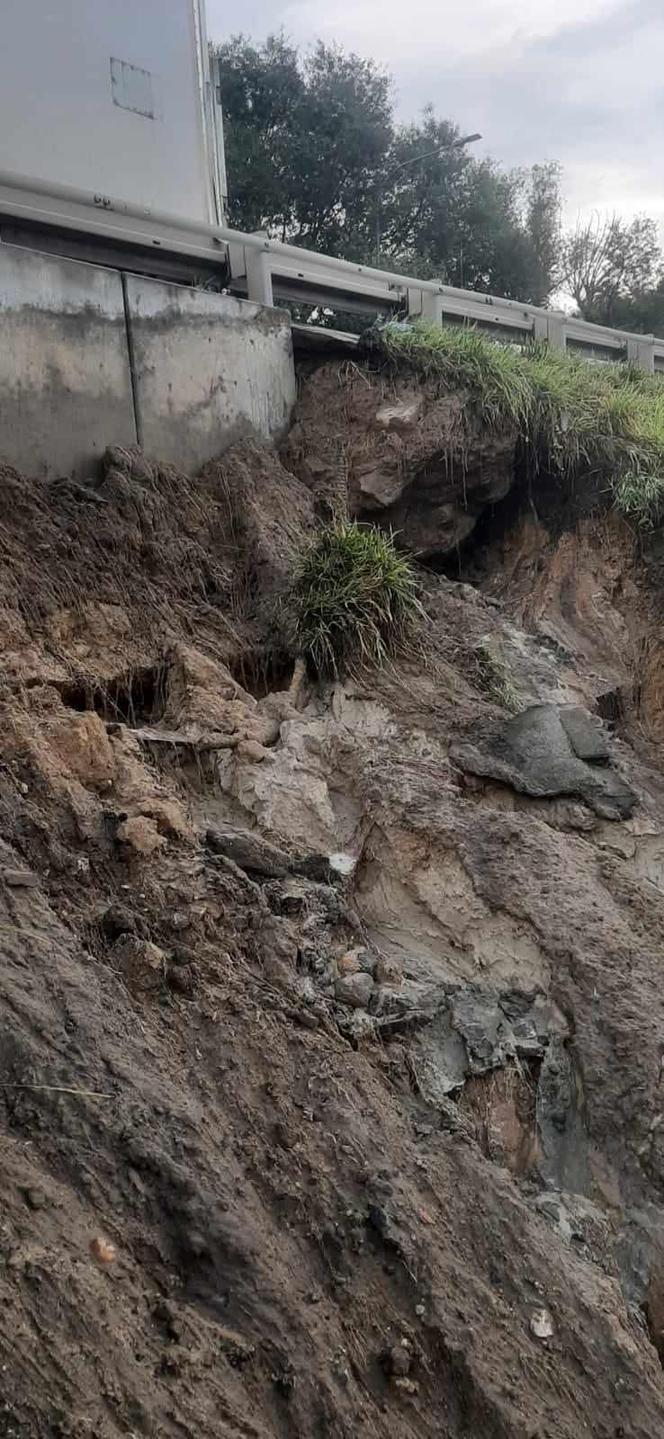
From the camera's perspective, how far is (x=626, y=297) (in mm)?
19125

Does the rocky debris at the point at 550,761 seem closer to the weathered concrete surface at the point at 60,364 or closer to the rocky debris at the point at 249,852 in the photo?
the rocky debris at the point at 249,852

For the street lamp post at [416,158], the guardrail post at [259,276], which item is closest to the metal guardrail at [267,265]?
the guardrail post at [259,276]

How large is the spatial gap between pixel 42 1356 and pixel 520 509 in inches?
262

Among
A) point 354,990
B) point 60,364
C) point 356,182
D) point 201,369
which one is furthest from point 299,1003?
Answer: point 356,182

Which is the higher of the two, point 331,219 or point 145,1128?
point 331,219

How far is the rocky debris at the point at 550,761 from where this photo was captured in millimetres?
5336

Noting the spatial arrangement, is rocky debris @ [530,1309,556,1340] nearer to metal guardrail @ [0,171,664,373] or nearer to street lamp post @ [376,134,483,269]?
metal guardrail @ [0,171,664,373]

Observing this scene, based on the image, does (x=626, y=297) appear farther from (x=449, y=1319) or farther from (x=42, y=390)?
(x=449, y=1319)

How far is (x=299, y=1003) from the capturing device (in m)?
3.72

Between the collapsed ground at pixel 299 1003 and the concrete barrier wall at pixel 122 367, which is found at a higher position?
the concrete barrier wall at pixel 122 367

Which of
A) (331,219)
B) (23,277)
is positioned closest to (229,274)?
(23,277)

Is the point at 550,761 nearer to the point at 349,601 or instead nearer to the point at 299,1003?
the point at 349,601

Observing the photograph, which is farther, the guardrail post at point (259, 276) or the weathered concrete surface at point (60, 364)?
the guardrail post at point (259, 276)

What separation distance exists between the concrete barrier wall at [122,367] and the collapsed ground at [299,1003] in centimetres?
26
